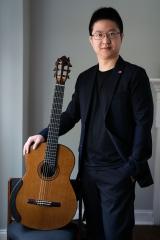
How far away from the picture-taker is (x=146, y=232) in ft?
8.16

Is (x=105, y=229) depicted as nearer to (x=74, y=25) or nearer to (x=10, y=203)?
(x=10, y=203)

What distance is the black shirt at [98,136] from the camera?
145 cm

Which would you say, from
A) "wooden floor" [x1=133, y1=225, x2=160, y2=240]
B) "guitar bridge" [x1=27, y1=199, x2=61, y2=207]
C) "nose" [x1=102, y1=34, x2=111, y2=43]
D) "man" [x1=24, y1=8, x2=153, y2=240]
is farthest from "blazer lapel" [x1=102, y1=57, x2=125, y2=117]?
"wooden floor" [x1=133, y1=225, x2=160, y2=240]

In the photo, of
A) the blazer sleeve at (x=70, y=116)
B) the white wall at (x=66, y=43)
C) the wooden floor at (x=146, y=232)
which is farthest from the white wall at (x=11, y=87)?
the wooden floor at (x=146, y=232)

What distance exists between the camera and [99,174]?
1.47m

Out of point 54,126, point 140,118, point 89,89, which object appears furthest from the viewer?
point 54,126

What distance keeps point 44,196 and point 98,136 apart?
421 mm

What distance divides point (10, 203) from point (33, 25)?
134 cm

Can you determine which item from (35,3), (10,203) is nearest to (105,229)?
(10,203)

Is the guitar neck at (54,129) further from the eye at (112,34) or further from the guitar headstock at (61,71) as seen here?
the eye at (112,34)

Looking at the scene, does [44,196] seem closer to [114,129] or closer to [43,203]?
[43,203]

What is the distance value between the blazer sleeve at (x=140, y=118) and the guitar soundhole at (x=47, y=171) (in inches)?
16.3

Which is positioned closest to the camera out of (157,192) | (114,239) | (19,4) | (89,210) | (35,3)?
(114,239)

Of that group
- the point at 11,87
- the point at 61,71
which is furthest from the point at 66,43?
the point at 61,71
